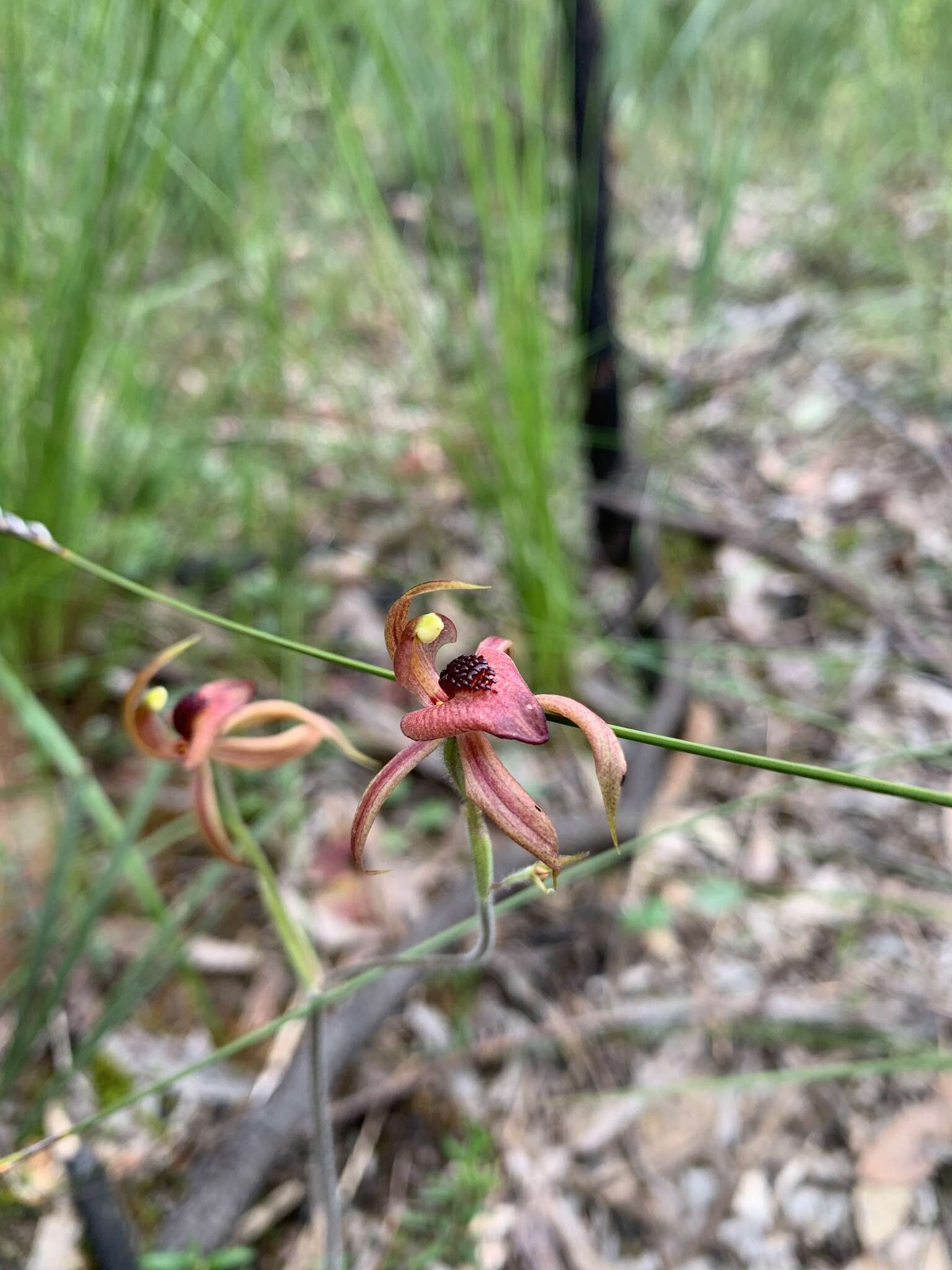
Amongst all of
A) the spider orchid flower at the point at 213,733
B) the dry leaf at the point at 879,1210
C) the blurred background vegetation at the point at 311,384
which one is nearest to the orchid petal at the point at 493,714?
the spider orchid flower at the point at 213,733

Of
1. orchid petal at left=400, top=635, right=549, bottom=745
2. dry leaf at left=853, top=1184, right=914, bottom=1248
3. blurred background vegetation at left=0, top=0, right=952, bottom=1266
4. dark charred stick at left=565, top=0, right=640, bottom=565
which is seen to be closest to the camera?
orchid petal at left=400, top=635, right=549, bottom=745

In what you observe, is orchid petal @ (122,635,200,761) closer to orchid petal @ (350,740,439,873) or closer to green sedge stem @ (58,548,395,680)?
green sedge stem @ (58,548,395,680)

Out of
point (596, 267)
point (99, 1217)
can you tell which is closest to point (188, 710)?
point (99, 1217)

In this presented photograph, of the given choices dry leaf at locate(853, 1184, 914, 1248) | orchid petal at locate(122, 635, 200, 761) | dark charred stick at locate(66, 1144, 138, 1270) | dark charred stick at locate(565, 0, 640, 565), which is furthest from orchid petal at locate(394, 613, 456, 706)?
dark charred stick at locate(565, 0, 640, 565)

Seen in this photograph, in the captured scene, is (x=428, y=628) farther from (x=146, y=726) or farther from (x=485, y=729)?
(x=146, y=726)

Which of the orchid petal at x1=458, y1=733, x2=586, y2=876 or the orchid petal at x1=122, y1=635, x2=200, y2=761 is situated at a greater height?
the orchid petal at x1=458, y1=733, x2=586, y2=876

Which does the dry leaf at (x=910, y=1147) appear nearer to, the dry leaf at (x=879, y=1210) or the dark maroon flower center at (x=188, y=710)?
the dry leaf at (x=879, y=1210)

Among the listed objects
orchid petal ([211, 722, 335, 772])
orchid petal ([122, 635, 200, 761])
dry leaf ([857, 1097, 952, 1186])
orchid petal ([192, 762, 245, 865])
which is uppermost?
orchid petal ([122, 635, 200, 761])

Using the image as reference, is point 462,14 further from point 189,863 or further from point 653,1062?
point 653,1062
